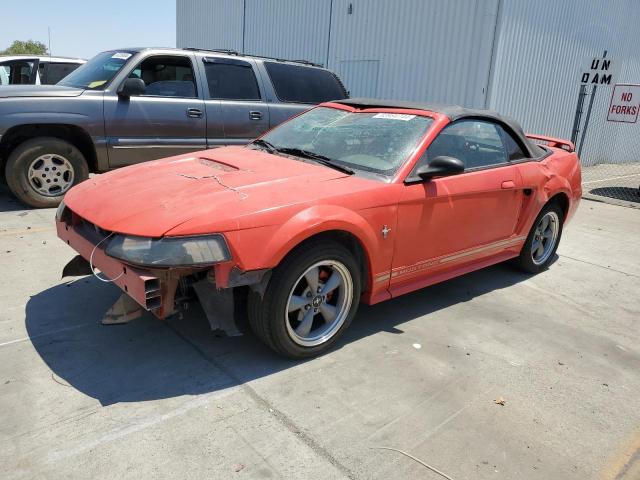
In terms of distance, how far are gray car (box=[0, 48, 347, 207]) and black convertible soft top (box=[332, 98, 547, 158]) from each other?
278 centimetres

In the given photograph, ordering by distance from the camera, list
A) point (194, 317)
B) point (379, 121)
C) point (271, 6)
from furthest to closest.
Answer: point (271, 6), point (379, 121), point (194, 317)

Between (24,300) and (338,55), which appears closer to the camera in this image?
(24,300)

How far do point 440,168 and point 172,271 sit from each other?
6.16 ft

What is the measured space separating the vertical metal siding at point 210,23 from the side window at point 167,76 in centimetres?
1166

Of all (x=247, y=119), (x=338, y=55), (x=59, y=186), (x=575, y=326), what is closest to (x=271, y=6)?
(x=338, y=55)

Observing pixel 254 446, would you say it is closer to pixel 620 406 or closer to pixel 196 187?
pixel 196 187

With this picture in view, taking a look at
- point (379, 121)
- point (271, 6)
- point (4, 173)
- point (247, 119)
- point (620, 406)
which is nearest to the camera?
point (620, 406)

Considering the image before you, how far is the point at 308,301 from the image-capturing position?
10.3 feet

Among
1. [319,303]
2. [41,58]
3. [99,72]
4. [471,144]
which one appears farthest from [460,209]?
[41,58]

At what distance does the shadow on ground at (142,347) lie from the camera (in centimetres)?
285

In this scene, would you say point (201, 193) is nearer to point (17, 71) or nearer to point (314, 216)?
point (314, 216)

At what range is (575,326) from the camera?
4.04 m

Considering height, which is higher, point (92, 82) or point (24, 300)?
point (92, 82)

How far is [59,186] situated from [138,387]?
4.16 meters
